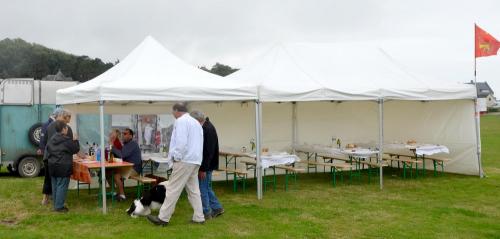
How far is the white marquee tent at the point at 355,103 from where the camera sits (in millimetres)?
9000

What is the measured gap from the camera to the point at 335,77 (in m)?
9.65

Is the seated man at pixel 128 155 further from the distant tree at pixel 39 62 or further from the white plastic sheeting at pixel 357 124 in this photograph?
the distant tree at pixel 39 62

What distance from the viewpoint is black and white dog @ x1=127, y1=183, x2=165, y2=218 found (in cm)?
659

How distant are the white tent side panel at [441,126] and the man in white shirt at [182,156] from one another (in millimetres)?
6825

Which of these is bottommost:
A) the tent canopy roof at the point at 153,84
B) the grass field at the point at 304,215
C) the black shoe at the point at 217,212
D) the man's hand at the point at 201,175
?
the grass field at the point at 304,215

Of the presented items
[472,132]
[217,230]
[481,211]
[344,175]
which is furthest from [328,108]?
[217,230]

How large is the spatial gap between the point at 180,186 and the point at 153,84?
1.80 meters

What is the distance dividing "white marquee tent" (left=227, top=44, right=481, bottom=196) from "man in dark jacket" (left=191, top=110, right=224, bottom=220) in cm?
175

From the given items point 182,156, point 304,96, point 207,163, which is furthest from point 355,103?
point 182,156

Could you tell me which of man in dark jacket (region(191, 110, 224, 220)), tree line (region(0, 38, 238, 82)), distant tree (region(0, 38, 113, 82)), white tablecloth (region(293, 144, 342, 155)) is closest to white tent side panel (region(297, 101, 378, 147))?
white tablecloth (region(293, 144, 342, 155))

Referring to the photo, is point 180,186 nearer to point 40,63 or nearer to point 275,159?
point 275,159

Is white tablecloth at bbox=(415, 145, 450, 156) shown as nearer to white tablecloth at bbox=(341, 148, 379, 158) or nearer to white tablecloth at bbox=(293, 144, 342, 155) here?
white tablecloth at bbox=(341, 148, 379, 158)

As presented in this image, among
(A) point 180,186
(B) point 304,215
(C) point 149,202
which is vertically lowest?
(B) point 304,215

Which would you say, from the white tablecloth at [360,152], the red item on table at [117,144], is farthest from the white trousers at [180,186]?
the white tablecloth at [360,152]
